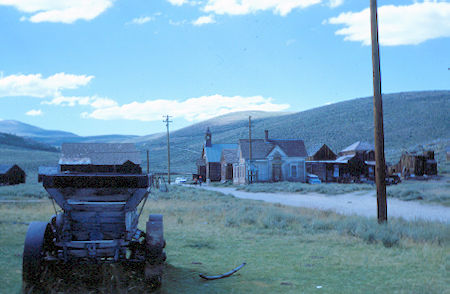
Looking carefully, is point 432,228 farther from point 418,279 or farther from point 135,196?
point 135,196

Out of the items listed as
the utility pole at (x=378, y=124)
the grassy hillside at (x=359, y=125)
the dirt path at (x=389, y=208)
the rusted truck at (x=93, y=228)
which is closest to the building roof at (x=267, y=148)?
the dirt path at (x=389, y=208)

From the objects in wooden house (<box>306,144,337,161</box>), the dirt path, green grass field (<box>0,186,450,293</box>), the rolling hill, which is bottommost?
the dirt path

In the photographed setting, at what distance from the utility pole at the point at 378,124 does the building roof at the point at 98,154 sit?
44.7 meters

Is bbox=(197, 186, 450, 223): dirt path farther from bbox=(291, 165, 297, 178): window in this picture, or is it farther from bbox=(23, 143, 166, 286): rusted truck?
bbox=(291, 165, 297, 178): window

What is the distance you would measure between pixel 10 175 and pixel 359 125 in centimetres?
8553

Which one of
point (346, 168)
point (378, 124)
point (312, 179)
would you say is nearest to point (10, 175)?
point (312, 179)

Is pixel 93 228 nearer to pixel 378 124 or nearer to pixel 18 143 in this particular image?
pixel 378 124

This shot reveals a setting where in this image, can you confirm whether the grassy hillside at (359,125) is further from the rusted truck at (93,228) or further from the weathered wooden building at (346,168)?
the rusted truck at (93,228)

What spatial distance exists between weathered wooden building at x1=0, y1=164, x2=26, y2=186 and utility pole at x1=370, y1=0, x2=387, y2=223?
57639 millimetres

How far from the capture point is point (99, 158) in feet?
178

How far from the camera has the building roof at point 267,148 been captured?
53844mm

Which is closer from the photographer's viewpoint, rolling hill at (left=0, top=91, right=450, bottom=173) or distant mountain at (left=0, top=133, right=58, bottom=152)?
rolling hill at (left=0, top=91, right=450, bottom=173)

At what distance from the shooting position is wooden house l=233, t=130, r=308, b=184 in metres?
53.2

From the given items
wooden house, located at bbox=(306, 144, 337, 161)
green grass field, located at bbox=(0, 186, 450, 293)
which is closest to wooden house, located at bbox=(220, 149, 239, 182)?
wooden house, located at bbox=(306, 144, 337, 161)
